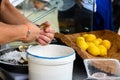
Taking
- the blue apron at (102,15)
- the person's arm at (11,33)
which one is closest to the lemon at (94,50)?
the person's arm at (11,33)

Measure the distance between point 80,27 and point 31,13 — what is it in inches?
12.8

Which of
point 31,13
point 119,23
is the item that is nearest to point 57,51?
point 31,13

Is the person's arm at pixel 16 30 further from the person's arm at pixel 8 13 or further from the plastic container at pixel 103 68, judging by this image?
the plastic container at pixel 103 68

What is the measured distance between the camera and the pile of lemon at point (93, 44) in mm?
1204

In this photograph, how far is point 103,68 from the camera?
1.07m

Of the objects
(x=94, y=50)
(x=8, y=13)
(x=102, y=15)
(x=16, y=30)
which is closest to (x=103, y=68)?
(x=94, y=50)

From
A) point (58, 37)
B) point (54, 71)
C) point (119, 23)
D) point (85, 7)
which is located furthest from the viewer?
point (119, 23)

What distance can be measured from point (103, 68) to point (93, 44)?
0.20 metres

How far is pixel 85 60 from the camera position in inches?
43.2

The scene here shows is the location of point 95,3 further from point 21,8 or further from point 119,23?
point 119,23

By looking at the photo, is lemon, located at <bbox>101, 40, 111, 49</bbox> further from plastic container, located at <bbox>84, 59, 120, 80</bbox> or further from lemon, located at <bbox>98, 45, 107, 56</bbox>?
plastic container, located at <bbox>84, 59, 120, 80</bbox>

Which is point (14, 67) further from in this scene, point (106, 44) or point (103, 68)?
point (106, 44)

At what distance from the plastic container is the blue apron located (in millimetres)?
669

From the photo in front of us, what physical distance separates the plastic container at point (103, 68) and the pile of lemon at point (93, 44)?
0.12 m
